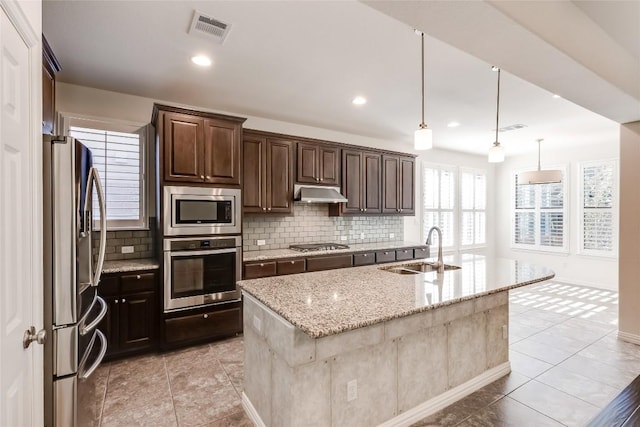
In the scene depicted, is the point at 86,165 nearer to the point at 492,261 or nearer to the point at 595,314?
the point at 492,261

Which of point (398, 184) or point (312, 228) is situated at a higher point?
point (398, 184)

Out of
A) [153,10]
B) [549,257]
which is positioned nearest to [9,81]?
[153,10]

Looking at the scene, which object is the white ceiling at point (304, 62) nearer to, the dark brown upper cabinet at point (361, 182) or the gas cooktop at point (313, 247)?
the dark brown upper cabinet at point (361, 182)

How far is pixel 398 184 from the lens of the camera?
532cm

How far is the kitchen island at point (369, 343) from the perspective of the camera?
5.51 ft

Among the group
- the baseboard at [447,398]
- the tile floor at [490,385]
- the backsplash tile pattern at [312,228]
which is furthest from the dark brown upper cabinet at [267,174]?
the baseboard at [447,398]

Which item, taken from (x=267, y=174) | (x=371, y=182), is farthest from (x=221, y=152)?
(x=371, y=182)

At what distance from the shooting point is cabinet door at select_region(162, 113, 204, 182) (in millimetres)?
3143

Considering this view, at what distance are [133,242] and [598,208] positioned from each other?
7751 millimetres

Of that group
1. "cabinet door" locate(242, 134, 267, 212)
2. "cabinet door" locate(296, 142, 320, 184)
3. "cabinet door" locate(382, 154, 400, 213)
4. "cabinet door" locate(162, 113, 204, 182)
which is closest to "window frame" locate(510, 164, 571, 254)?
"cabinet door" locate(382, 154, 400, 213)

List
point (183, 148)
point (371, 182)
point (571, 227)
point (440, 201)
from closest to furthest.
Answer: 1. point (183, 148)
2. point (371, 182)
3. point (571, 227)
4. point (440, 201)

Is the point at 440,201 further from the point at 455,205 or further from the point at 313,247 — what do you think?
the point at 313,247

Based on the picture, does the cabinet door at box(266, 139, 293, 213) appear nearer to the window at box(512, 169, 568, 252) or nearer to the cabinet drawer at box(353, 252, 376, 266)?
the cabinet drawer at box(353, 252, 376, 266)

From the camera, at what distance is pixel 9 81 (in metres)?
1.17
